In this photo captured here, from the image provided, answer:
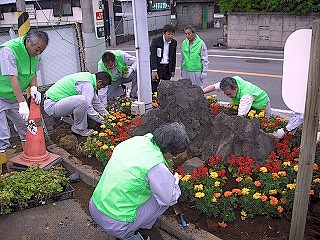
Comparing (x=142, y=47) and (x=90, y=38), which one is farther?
(x=90, y=38)

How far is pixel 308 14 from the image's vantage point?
50.6 ft

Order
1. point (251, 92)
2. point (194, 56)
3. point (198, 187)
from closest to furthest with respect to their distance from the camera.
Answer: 1. point (198, 187)
2. point (251, 92)
3. point (194, 56)

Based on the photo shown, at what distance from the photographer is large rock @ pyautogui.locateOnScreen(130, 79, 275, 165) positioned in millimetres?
4695

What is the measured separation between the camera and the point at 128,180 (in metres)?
3.01

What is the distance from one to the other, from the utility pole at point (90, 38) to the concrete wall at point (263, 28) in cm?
1086

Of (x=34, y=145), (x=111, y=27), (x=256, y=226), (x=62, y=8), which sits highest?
(x=62, y=8)

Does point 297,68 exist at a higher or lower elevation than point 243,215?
higher

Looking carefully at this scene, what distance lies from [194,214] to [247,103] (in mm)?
2241

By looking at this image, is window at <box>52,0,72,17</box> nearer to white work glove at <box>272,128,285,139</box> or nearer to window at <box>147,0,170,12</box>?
window at <box>147,0,170,12</box>

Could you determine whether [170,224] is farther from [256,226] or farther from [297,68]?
[297,68]

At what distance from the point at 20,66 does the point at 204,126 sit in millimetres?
2626

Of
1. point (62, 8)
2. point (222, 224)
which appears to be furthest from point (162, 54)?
point (62, 8)

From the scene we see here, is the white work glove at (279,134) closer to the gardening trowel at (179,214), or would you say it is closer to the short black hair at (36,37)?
the gardening trowel at (179,214)

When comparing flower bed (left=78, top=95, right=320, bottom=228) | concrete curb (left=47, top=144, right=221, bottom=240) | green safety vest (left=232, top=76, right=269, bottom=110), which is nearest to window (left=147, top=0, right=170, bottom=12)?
green safety vest (left=232, top=76, right=269, bottom=110)
